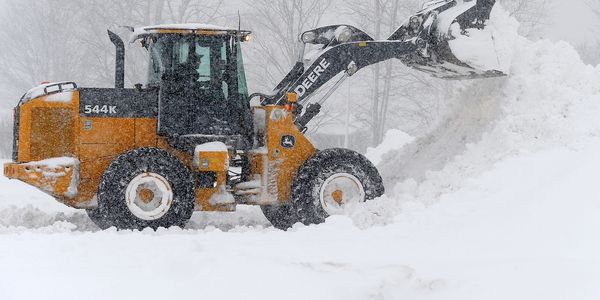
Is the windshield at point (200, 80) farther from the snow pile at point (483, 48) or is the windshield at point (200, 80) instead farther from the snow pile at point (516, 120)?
the snow pile at point (483, 48)

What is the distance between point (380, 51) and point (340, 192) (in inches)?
75.6

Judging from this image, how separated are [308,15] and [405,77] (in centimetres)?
447

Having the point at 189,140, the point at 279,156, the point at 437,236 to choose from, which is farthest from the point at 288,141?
the point at 437,236

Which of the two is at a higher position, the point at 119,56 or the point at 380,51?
the point at 380,51

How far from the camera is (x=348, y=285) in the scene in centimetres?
595

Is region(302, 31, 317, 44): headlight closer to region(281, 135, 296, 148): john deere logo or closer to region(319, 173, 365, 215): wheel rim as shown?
region(281, 135, 296, 148): john deere logo

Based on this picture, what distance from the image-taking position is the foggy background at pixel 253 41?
27.8 metres

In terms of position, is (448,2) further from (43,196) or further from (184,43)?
(43,196)

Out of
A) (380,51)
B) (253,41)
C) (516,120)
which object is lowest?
(516,120)

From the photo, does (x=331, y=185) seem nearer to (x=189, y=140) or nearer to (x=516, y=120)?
(x=189, y=140)

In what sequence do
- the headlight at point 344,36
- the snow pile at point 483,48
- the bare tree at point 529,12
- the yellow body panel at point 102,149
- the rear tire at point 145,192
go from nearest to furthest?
the rear tire at point 145,192
the yellow body panel at point 102,149
the snow pile at point 483,48
the headlight at point 344,36
the bare tree at point 529,12

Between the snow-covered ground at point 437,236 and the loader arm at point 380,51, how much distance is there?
0.73m

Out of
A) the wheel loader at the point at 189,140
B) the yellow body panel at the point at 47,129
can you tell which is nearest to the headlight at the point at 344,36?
the wheel loader at the point at 189,140

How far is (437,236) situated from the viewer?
24.8 feet
